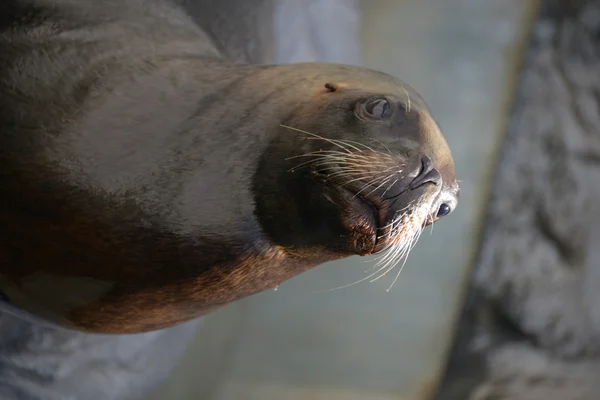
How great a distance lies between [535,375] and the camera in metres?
2.68

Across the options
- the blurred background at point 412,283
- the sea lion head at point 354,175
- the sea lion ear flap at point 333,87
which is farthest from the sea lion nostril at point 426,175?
the blurred background at point 412,283

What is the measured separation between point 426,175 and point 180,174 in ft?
1.28

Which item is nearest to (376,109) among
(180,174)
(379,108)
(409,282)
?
(379,108)

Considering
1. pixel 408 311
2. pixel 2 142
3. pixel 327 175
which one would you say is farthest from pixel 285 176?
→ pixel 408 311

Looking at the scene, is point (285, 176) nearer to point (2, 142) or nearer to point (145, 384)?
point (2, 142)

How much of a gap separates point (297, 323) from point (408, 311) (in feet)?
1.63

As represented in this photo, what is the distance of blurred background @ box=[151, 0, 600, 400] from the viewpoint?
2971 millimetres

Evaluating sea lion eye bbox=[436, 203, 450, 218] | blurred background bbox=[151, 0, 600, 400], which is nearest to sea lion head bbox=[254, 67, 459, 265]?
sea lion eye bbox=[436, 203, 450, 218]

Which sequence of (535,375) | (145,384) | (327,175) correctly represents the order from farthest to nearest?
(535,375) < (145,384) < (327,175)

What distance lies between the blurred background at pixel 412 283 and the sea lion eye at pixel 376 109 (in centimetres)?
190

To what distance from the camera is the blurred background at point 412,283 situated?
9.75 feet

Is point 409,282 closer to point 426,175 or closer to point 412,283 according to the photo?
point 412,283

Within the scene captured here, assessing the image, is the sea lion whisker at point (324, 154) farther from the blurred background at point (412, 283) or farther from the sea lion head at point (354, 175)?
the blurred background at point (412, 283)

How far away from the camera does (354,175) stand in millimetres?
1018
